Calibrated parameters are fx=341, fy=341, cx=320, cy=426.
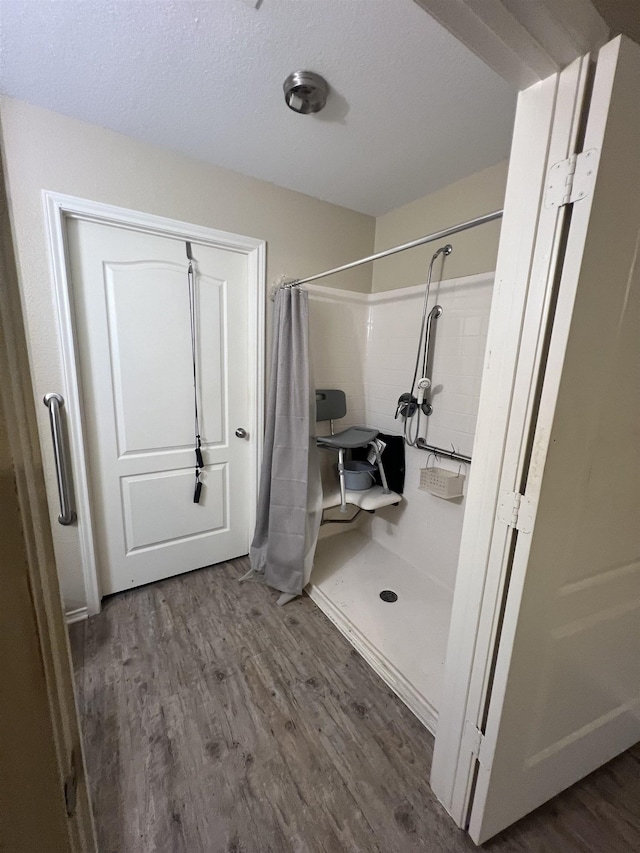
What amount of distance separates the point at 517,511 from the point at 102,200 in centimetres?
219

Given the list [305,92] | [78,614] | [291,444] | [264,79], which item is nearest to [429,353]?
[291,444]

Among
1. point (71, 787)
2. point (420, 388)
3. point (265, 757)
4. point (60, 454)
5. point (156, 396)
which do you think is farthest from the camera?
point (420, 388)

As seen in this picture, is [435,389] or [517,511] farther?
[435,389]

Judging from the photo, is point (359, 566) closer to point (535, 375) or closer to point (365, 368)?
point (365, 368)

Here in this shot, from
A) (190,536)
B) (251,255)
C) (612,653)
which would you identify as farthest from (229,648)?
(251,255)

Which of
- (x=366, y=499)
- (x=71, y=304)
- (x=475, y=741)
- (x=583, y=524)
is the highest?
(x=71, y=304)

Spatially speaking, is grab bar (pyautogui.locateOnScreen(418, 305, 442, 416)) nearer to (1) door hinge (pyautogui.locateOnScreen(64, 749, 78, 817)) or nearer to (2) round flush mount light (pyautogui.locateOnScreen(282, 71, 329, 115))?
(2) round flush mount light (pyautogui.locateOnScreen(282, 71, 329, 115))

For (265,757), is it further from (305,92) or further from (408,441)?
(305,92)

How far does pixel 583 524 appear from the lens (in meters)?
0.91

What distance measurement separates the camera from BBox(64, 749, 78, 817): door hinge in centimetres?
38

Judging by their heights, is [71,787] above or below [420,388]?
below

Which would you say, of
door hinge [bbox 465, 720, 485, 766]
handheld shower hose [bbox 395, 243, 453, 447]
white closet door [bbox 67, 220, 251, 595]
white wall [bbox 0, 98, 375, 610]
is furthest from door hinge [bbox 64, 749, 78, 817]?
handheld shower hose [bbox 395, 243, 453, 447]

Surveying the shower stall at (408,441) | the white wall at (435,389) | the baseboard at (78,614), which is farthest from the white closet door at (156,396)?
the white wall at (435,389)

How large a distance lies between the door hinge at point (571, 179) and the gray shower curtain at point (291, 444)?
138cm
